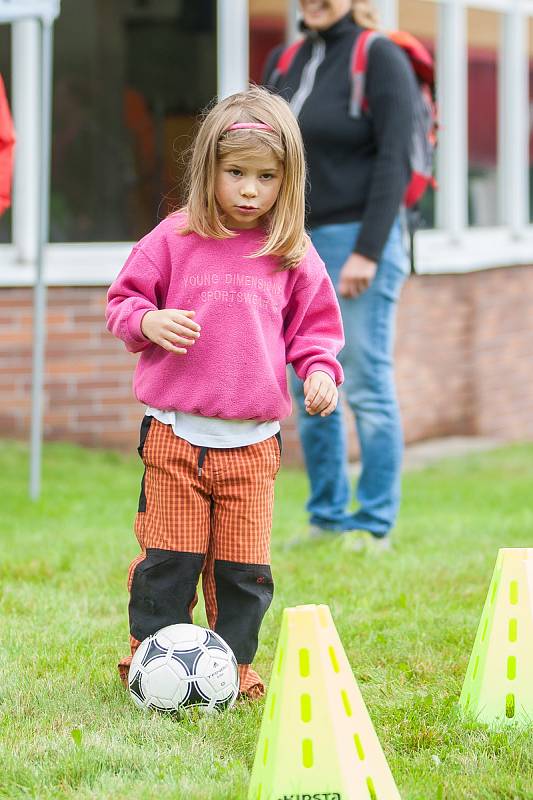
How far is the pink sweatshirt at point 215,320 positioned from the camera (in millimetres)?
3537

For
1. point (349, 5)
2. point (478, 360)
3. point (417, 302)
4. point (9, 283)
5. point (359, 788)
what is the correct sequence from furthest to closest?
point (478, 360)
point (417, 302)
point (9, 283)
point (349, 5)
point (359, 788)

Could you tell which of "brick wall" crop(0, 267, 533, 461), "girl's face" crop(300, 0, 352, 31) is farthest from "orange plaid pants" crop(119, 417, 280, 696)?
"brick wall" crop(0, 267, 533, 461)


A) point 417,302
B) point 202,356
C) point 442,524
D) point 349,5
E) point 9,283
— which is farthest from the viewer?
point 417,302

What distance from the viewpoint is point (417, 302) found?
31.2 feet

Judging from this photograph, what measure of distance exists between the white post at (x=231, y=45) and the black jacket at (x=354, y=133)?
2.89 metres

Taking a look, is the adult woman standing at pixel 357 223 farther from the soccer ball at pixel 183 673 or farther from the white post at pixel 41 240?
the soccer ball at pixel 183 673

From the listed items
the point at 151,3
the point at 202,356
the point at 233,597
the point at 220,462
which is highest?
the point at 151,3

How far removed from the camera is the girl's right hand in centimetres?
335

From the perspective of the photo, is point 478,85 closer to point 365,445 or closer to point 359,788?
point 365,445

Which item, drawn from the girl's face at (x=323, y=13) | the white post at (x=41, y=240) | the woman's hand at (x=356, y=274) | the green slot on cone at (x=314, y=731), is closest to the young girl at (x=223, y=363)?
the green slot on cone at (x=314, y=731)

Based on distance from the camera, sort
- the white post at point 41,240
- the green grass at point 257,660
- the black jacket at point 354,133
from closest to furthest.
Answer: the green grass at point 257,660
the black jacket at point 354,133
the white post at point 41,240

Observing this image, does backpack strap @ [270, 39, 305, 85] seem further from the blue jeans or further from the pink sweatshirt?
the pink sweatshirt

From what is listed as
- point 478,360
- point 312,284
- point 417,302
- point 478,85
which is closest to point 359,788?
point 312,284

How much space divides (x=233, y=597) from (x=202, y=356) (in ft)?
2.13
